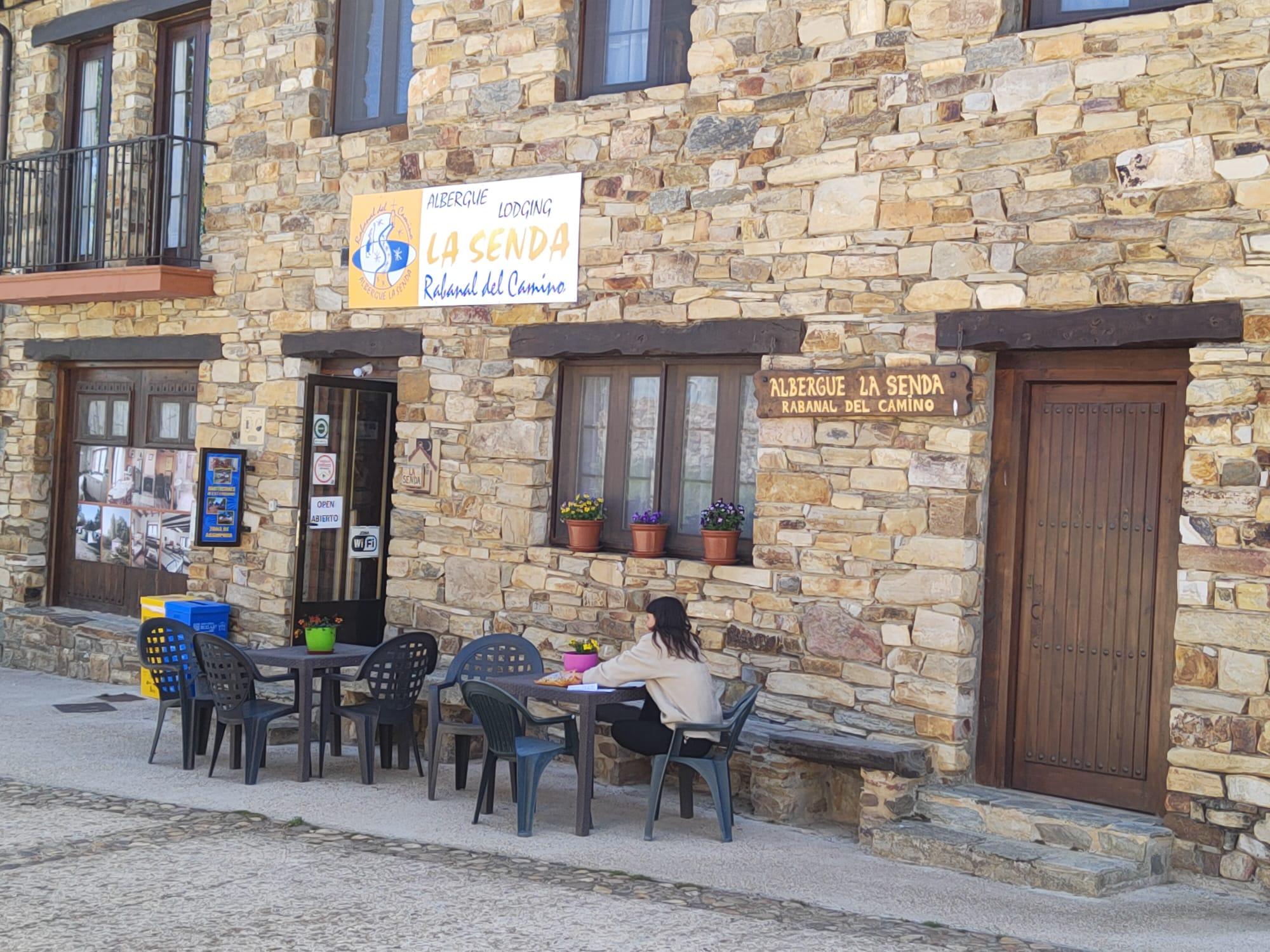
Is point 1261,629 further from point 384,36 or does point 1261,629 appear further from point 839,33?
point 384,36

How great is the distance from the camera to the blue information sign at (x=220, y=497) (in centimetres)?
1057

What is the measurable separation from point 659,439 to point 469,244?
6.27 ft

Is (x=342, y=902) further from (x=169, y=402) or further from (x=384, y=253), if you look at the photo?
(x=169, y=402)

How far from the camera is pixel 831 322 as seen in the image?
25.8 feet

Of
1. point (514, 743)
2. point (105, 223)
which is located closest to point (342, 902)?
point (514, 743)

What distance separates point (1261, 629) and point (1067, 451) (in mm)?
1302

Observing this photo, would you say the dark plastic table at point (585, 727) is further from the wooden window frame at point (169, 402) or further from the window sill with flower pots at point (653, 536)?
the wooden window frame at point (169, 402)

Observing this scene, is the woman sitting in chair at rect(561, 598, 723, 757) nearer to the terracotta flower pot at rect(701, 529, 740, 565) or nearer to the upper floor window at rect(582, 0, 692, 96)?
the terracotta flower pot at rect(701, 529, 740, 565)

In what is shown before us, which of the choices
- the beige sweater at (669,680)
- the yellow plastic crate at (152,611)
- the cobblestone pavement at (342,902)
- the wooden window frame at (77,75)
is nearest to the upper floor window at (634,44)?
the beige sweater at (669,680)

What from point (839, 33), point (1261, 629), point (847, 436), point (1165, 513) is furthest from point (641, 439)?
point (1261, 629)

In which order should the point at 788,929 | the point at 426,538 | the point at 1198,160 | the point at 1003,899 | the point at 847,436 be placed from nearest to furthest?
the point at 788,929 < the point at 1003,899 < the point at 1198,160 < the point at 847,436 < the point at 426,538

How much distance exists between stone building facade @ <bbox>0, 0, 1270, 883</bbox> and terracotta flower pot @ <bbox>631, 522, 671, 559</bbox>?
111 mm

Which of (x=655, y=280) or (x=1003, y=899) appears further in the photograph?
(x=655, y=280)

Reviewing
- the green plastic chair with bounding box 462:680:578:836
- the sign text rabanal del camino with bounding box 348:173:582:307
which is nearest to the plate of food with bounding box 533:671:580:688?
the green plastic chair with bounding box 462:680:578:836
